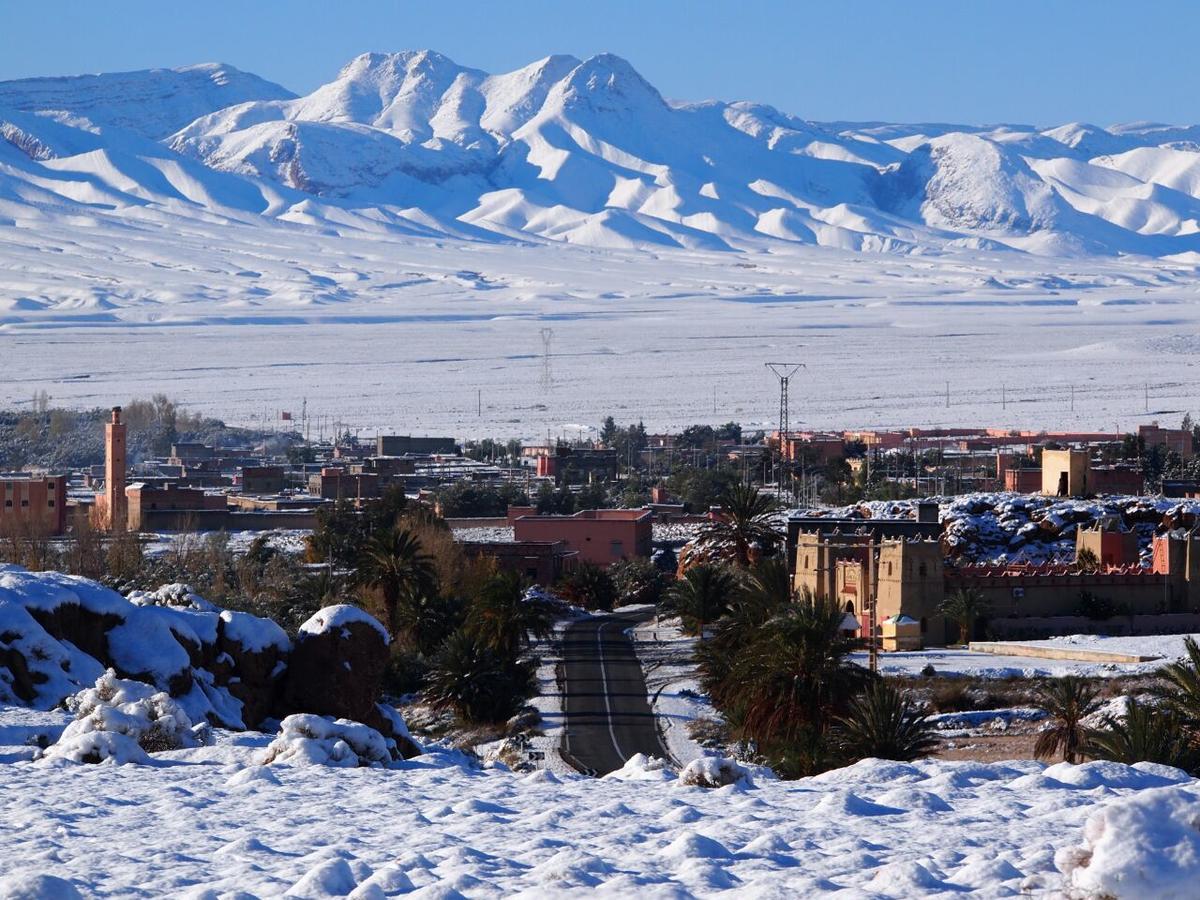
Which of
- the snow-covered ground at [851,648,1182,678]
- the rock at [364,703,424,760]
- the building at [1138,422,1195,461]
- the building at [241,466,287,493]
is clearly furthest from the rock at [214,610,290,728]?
the building at [1138,422,1195,461]

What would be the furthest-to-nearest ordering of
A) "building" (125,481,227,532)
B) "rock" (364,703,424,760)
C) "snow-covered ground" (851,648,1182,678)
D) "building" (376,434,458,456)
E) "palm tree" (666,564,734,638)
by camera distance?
"building" (376,434,458,456) < "building" (125,481,227,532) < "palm tree" (666,564,734,638) < "snow-covered ground" (851,648,1182,678) < "rock" (364,703,424,760)

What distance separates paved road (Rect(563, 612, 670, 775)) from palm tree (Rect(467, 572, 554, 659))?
653 mm

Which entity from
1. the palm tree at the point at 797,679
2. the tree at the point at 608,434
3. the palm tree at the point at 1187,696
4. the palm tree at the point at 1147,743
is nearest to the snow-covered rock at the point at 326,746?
the palm tree at the point at 1147,743

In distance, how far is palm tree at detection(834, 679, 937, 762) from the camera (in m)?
16.3

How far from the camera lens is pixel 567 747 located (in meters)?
23.6

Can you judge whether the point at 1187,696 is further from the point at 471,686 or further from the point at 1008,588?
the point at 1008,588

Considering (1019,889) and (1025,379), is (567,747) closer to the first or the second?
(1019,889)

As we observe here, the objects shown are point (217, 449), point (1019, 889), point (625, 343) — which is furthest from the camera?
point (625, 343)

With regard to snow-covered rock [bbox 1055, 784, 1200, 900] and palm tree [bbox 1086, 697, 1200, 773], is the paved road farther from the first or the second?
snow-covered rock [bbox 1055, 784, 1200, 900]

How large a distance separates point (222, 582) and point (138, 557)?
2758mm

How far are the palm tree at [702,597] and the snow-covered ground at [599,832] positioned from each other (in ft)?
67.6

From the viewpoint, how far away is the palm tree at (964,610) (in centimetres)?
3297

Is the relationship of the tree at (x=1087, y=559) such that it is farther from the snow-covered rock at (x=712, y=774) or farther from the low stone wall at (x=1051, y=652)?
the snow-covered rock at (x=712, y=774)

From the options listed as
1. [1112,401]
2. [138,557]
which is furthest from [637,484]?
[1112,401]
